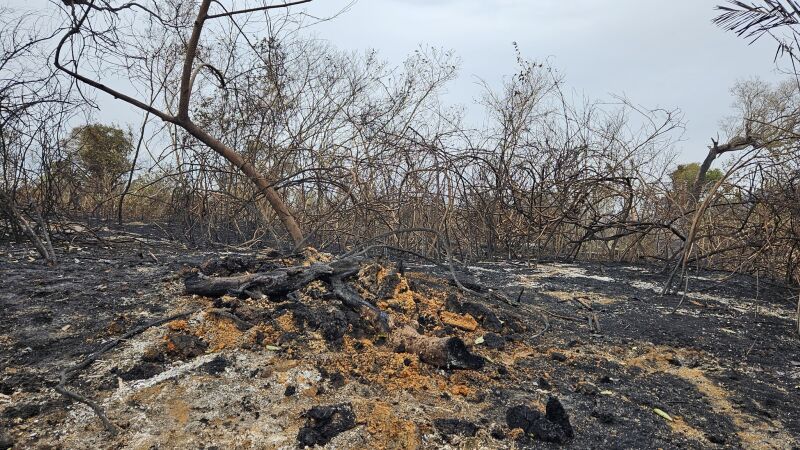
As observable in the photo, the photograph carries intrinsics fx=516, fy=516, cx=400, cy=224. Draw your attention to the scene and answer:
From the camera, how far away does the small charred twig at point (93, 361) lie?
59.4 inches

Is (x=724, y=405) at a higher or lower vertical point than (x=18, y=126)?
lower

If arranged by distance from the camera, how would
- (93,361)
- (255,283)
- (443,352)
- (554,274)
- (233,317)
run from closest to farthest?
(93,361) → (443,352) → (233,317) → (255,283) → (554,274)

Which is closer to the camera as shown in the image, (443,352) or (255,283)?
(443,352)

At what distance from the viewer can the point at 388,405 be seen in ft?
5.70

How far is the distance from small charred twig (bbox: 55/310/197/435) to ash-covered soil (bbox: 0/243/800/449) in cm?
2

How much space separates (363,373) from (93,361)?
0.96 metres

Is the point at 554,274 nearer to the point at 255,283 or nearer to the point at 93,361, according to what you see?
the point at 255,283

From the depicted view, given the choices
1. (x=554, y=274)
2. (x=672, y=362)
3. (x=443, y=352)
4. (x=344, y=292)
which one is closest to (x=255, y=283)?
(x=344, y=292)

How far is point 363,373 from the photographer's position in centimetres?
194

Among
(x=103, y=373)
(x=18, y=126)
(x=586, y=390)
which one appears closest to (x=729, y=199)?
(x=586, y=390)

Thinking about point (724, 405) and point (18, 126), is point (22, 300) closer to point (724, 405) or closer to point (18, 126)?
point (18, 126)

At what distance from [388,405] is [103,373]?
3.25 feet

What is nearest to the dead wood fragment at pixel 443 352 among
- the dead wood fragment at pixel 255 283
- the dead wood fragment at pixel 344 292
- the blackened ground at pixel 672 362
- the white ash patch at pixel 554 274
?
the dead wood fragment at pixel 344 292

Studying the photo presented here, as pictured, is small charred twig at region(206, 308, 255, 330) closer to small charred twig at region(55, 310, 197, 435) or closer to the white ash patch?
small charred twig at region(55, 310, 197, 435)
